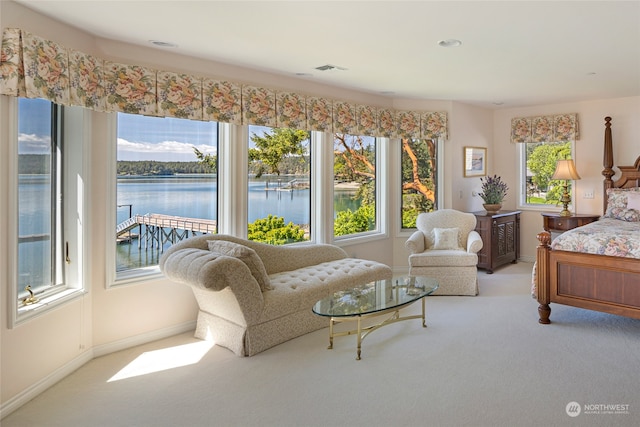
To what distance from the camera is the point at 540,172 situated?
671 centimetres

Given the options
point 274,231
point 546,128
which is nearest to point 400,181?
point 274,231

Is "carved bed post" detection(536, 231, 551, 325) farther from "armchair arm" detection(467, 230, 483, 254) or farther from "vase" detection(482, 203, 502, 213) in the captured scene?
"vase" detection(482, 203, 502, 213)

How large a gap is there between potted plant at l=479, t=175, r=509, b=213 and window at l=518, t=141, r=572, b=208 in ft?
2.18

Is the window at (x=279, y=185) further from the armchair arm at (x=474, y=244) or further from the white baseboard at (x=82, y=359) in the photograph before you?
the armchair arm at (x=474, y=244)

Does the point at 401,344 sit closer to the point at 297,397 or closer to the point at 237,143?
the point at 297,397

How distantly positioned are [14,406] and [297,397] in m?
1.65

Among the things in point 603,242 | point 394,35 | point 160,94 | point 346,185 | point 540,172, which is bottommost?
point 603,242

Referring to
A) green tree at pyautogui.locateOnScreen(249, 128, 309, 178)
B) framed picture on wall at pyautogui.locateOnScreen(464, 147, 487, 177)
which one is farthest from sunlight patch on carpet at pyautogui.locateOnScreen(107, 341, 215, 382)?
framed picture on wall at pyautogui.locateOnScreen(464, 147, 487, 177)

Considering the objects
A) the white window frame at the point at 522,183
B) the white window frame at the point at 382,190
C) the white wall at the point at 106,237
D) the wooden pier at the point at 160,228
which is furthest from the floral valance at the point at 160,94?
the white window frame at the point at 522,183

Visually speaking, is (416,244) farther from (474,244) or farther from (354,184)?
(354,184)

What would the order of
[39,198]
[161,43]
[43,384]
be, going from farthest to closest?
[161,43] < [39,198] < [43,384]

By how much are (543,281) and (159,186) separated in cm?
354

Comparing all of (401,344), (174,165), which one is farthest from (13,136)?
(401,344)

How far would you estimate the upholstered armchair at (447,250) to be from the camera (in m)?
4.88
